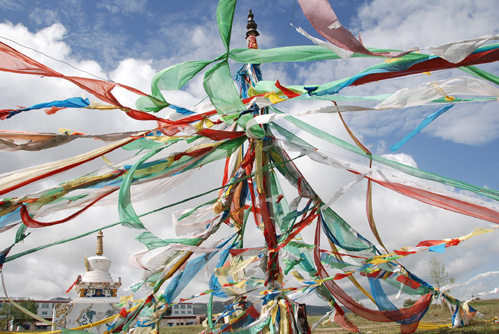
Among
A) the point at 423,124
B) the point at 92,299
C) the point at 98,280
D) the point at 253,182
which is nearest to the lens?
the point at 423,124

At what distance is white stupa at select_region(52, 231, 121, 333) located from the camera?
39.1 ft

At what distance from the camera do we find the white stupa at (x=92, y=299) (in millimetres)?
11930

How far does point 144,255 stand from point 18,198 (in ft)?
6.06

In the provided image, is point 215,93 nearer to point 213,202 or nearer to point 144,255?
point 213,202

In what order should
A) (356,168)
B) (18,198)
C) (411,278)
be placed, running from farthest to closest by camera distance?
1. (411,278)
2. (356,168)
3. (18,198)

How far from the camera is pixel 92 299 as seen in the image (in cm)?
1262

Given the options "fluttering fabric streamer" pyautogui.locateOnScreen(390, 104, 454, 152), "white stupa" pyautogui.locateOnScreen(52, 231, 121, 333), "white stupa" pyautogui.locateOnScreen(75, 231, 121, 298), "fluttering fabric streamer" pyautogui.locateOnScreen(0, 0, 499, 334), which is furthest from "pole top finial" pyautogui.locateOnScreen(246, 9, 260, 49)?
"white stupa" pyautogui.locateOnScreen(75, 231, 121, 298)

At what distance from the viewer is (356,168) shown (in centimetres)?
432

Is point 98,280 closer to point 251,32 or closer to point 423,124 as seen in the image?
point 251,32

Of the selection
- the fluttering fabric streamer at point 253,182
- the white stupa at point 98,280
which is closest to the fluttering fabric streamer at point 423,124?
the fluttering fabric streamer at point 253,182

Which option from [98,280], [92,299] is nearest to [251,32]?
[92,299]

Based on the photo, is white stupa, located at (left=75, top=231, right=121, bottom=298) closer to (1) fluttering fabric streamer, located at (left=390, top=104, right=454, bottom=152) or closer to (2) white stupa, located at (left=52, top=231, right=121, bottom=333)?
(2) white stupa, located at (left=52, top=231, right=121, bottom=333)

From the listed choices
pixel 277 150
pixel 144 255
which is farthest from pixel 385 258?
pixel 144 255

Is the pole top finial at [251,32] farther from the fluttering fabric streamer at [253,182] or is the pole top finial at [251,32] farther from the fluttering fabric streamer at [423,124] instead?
the fluttering fabric streamer at [423,124]
